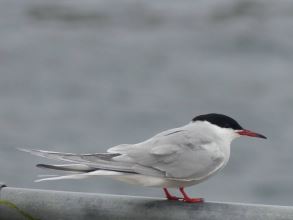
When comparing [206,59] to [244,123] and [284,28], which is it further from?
[244,123]

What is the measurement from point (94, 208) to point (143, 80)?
13.9 m

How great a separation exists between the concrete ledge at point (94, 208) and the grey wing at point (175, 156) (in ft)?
1.78

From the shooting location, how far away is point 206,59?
19469mm

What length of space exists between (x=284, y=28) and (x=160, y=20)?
2.74 metres

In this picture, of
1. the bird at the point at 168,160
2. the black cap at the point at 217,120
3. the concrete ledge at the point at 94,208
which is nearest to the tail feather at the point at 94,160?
the bird at the point at 168,160

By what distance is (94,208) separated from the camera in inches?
176

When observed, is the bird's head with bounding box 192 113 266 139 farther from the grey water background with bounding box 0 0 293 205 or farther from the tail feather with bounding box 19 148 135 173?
the grey water background with bounding box 0 0 293 205

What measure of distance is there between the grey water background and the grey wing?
828cm

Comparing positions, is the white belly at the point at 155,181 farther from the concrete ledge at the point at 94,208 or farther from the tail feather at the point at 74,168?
the concrete ledge at the point at 94,208

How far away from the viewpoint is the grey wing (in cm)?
517

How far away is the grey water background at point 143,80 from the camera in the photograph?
15086 mm

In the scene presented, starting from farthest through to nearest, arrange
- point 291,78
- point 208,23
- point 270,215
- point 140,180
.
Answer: point 208,23 < point 291,78 < point 140,180 < point 270,215

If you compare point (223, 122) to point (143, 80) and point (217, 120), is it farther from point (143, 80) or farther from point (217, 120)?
point (143, 80)

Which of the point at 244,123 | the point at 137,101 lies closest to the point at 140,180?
the point at 244,123
